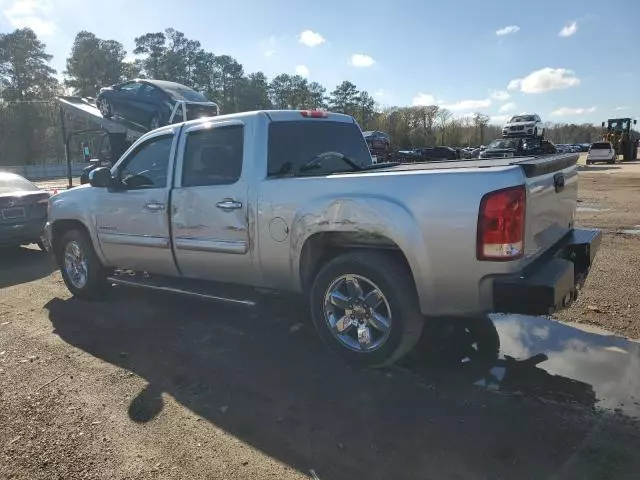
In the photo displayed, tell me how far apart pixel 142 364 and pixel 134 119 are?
9012 mm

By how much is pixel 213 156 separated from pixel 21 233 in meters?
5.55

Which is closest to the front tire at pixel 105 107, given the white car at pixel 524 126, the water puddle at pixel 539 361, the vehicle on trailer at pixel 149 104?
the vehicle on trailer at pixel 149 104

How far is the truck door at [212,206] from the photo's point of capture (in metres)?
4.47

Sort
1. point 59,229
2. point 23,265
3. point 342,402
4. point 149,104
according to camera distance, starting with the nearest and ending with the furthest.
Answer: point 342,402 → point 59,229 → point 23,265 → point 149,104

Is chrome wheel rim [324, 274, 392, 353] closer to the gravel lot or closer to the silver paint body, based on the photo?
the gravel lot

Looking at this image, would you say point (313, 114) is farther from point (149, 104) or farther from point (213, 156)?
point (149, 104)

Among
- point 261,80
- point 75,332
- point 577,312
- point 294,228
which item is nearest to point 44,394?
point 75,332

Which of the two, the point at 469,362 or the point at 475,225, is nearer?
the point at 475,225

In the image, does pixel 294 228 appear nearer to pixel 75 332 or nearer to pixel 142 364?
pixel 142 364

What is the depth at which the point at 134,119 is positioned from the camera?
39.2 feet

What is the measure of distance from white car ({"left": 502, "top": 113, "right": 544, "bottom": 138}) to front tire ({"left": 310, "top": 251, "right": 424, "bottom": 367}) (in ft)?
107

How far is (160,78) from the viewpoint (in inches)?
2613

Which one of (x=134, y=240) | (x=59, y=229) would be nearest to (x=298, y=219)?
(x=134, y=240)

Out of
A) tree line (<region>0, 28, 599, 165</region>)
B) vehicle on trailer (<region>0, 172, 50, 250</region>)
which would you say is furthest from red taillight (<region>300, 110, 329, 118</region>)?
Result: tree line (<region>0, 28, 599, 165</region>)
